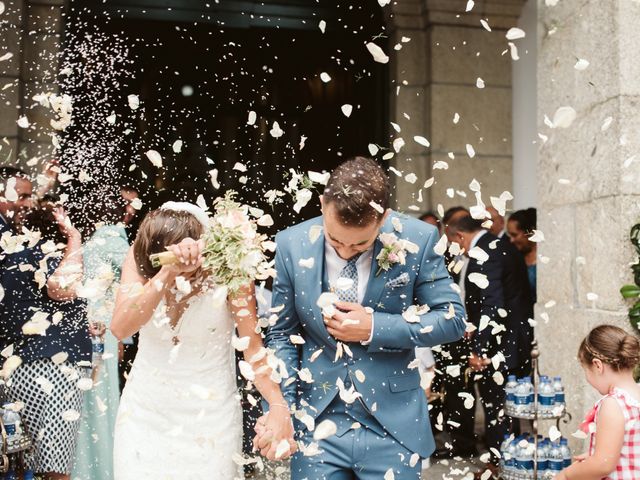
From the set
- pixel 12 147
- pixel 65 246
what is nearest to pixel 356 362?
pixel 65 246

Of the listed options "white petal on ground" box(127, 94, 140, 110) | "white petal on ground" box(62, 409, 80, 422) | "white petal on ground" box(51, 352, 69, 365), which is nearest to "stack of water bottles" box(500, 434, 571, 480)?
"white petal on ground" box(62, 409, 80, 422)

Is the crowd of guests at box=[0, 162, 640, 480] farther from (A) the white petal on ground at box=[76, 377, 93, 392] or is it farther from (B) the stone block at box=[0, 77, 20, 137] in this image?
(B) the stone block at box=[0, 77, 20, 137]

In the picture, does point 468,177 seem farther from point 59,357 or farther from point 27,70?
point 59,357

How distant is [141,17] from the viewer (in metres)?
7.39

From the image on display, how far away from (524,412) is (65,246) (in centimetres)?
284

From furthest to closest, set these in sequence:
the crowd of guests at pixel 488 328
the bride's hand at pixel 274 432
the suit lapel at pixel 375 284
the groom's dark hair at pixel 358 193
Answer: the crowd of guests at pixel 488 328
the suit lapel at pixel 375 284
the bride's hand at pixel 274 432
the groom's dark hair at pixel 358 193

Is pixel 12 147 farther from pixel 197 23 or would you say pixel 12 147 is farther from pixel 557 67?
pixel 557 67

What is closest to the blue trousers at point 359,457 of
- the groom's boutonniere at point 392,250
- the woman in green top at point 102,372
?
the groom's boutonniere at point 392,250

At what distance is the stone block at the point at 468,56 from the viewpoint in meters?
7.39

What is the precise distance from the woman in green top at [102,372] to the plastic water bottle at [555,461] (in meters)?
2.71

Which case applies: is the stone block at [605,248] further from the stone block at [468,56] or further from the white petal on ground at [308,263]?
the stone block at [468,56]

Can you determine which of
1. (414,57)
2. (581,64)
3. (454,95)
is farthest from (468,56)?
(581,64)

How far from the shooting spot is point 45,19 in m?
6.73

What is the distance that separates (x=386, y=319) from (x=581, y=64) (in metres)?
2.84
